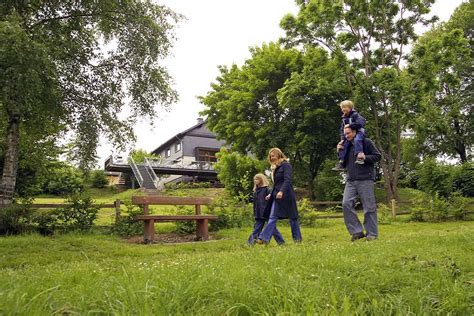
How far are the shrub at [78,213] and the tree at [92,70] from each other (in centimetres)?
119

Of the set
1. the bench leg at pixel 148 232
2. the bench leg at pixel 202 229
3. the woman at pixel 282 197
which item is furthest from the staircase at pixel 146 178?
the woman at pixel 282 197

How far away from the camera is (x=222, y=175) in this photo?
1207 inches

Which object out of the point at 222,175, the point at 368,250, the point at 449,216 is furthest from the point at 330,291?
the point at 222,175

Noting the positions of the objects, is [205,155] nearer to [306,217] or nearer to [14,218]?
[306,217]

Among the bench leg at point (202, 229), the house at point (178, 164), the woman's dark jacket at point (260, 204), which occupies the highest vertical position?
the house at point (178, 164)

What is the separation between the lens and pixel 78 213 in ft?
39.4

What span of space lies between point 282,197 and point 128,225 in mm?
5572

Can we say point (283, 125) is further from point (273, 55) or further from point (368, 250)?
point (368, 250)

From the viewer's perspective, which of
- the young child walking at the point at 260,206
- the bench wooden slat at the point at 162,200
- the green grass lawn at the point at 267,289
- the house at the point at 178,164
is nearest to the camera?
the green grass lawn at the point at 267,289

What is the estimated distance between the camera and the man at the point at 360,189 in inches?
305

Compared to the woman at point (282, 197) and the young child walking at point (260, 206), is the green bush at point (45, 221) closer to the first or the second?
the young child walking at point (260, 206)

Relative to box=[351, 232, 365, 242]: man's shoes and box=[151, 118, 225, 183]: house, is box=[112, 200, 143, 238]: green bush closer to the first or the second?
box=[351, 232, 365, 242]: man's shoes

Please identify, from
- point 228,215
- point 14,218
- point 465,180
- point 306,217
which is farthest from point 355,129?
point 465,180

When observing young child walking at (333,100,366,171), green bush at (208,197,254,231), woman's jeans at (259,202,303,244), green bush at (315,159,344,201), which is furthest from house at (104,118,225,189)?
young child walking at (333,100,366,171)
